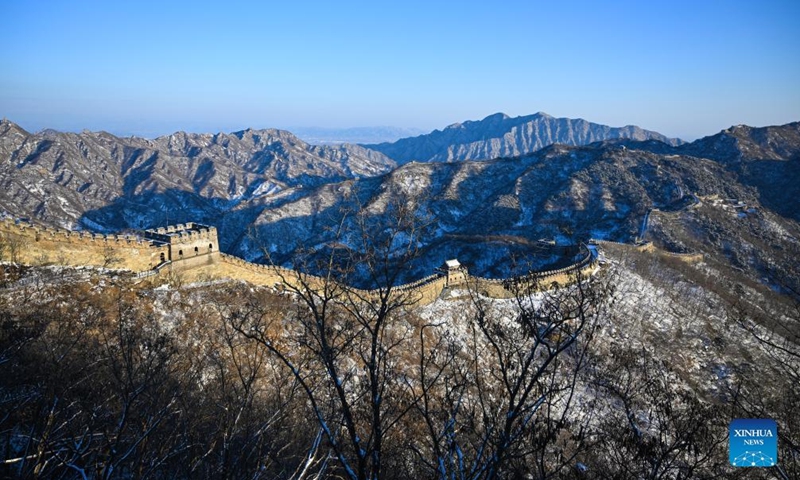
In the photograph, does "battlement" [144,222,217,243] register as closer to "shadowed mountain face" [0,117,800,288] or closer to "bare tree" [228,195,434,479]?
"bare tree" [228,195,434,479]

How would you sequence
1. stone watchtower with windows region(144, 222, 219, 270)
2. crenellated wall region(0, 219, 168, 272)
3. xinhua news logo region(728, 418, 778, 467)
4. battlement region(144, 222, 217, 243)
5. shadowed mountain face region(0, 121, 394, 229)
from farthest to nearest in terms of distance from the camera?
shadowed mountain face region(0, 121, 394, 229) < battlement region(144, 222, 217, 243) < stone watchtower with windows region(144, 222, 219, 270) < crenellated wall region(0, 219, 168, 272) < xinhua news logo region(728, 418, 778, 467)

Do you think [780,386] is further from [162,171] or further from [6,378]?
[162,171]

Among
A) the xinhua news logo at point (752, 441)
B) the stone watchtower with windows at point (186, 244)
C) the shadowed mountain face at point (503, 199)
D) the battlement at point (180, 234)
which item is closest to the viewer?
the xinhua news logo at point (752, 441)

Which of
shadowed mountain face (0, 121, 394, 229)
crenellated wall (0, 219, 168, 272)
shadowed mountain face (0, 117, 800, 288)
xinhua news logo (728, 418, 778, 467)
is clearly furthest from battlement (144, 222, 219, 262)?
shadowed mountain face (0, 121, 394, 229)

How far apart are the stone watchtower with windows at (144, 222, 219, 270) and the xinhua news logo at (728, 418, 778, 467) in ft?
99.4

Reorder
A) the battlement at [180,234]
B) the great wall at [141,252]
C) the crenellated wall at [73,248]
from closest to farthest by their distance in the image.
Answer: the crenellated wall at [73,248] < the great wall at [141,252] < the battlement at [180,234]

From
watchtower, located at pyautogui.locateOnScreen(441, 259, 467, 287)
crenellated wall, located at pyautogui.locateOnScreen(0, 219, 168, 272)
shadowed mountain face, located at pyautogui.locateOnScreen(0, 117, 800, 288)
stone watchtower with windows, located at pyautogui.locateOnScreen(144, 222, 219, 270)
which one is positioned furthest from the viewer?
shadowed mountain face, located at pyautogui.locateOnScreen(0, 117, 800, 288)

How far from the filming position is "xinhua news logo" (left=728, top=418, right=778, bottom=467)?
32.0 feet

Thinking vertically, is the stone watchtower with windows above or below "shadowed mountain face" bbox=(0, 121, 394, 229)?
above

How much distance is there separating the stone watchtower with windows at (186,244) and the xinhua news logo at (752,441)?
30.3 m

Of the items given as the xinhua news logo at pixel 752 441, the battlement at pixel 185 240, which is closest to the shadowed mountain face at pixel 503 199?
the battlement at pixel 185 240

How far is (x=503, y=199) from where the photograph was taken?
98750 mm

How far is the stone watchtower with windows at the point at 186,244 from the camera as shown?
30.1 metres

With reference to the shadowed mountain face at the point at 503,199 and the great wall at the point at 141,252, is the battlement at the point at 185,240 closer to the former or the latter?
the great wall at the point at 141,252
